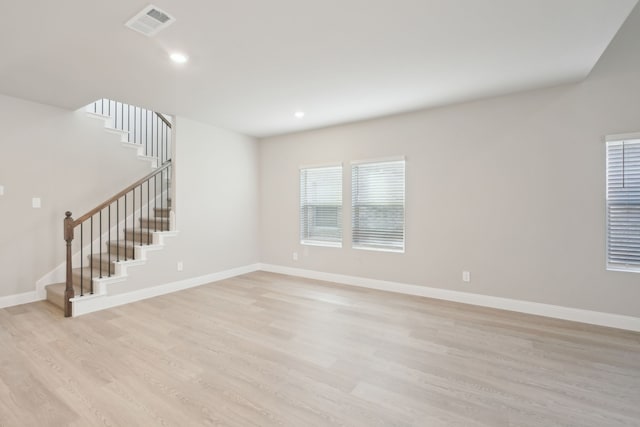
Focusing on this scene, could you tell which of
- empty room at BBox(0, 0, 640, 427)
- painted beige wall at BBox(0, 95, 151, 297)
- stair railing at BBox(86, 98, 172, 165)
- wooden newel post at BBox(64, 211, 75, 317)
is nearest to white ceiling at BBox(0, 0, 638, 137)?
empty room at BBox(0, 0, 640, 427)

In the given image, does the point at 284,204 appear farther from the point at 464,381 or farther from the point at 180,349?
the point at 464,381

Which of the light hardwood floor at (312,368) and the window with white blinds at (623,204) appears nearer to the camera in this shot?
the light hardwood floor at (312,368)

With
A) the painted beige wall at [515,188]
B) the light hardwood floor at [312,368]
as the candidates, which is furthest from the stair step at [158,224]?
the painted beige wall at [515,188]

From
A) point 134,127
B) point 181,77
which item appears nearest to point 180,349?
point 181,77

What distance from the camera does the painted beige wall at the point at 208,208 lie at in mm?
4219

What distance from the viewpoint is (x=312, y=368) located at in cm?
223

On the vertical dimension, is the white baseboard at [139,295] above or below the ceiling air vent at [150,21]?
below

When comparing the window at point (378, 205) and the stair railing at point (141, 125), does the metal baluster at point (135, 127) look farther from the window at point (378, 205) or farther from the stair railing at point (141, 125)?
the window at point (378, 205)

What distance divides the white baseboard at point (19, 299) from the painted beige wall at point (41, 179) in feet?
0.17

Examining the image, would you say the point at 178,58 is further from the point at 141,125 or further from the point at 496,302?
the point at 496,302

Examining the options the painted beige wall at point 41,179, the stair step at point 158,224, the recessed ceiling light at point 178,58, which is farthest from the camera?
the stair step at point 158,224

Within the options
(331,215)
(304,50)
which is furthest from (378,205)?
(304,50)

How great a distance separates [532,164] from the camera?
10.8 feet

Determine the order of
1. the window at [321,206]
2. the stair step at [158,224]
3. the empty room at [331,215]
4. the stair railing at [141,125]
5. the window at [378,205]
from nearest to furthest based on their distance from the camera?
the empty room at [331,215] → the window at [378,205] → the stair step at [158,224] → the window at [321,206] → the stair railing at [141,125]
